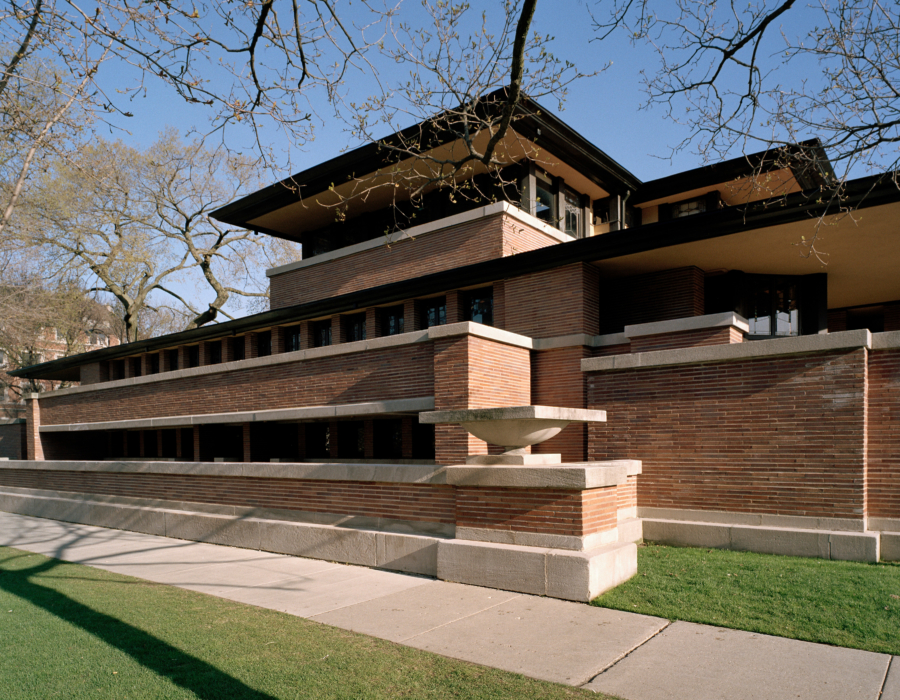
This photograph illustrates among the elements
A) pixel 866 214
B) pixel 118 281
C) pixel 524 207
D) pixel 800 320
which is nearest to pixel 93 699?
pixel 866 214

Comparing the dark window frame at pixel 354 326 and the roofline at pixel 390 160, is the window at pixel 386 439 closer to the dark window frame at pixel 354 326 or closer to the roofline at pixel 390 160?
the dark window frame at pixel 354 326

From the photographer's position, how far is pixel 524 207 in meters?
17.1

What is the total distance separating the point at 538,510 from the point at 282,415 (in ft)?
33.9

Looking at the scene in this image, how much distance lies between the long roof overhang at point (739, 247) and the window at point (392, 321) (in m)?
0.44

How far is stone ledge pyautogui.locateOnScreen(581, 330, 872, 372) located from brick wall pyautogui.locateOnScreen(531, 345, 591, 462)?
2.07 metres

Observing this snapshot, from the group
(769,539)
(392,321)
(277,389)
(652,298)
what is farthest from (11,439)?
(769,539)

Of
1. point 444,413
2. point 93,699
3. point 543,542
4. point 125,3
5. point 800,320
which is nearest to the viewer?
point 93,699

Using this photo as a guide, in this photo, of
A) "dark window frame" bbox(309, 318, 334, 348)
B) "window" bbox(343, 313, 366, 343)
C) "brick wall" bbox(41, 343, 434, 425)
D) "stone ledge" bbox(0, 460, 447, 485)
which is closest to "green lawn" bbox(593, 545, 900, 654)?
"stone ledge" bbox(0, 460, 447, 485)

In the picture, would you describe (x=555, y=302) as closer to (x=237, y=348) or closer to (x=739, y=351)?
(x=739, y=351)

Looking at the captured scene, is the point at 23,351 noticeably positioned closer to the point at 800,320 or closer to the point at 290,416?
the point at 290,416

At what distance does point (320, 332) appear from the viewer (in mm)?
19812

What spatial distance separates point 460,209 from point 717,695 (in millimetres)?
15339

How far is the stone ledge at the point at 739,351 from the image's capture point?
9461mm

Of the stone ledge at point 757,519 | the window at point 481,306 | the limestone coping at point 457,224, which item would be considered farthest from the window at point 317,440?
the stone ledge at point 757,519
